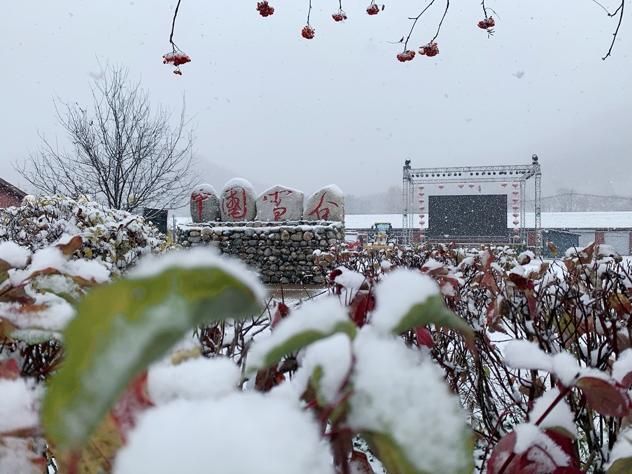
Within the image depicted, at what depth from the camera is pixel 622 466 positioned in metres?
0.48

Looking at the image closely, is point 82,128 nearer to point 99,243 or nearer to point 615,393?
point 99,243

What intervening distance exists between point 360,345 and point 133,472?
141 millimetres

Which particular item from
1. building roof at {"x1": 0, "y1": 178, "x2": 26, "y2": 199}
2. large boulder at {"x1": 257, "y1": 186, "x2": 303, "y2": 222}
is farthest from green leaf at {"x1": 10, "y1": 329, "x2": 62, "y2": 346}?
building roof at {"x1": 0, "y1": 178, "x2": 26, "y2": 199}

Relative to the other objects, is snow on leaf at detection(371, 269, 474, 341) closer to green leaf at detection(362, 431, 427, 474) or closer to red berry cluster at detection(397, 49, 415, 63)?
green leaf at detection(362, 431, 427, 474)

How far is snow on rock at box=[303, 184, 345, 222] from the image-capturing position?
11.6 metres

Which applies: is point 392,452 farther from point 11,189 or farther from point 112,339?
point 11,189

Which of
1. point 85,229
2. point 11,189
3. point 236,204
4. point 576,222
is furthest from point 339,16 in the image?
point 576,222

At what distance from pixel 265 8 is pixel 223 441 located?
370 cm

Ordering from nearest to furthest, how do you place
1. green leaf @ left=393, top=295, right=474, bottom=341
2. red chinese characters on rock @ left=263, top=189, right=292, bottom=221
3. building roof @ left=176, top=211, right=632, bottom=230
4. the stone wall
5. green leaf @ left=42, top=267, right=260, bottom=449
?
1. green leaf @ left=42, top=267, right=260, bottom=449
2. green leaf @ left=393, top=295, right=474, bottom=341
3. the stone wall
4. red chinese characters on rock @ left=263, top=189, right=292, bottom=221
5. building roof @ left=176, top=211, right=632, bottom=230

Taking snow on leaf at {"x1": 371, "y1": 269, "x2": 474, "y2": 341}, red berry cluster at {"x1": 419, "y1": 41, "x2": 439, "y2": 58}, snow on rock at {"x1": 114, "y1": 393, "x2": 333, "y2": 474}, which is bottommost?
snow on rock at {"x1": 114, "y1": 393, "x2": 333, "y2": 474}

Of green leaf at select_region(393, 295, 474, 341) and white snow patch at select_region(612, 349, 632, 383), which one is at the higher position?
green leaf at select_region(393, 295, 474, 341)

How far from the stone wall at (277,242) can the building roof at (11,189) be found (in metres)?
10.3

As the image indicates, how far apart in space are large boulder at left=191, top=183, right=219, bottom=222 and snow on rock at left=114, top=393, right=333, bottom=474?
40.4ft

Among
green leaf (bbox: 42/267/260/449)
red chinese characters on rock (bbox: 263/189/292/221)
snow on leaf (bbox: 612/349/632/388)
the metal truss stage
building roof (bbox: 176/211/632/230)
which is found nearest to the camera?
green leaf (bbox: 42/267/260/449)
